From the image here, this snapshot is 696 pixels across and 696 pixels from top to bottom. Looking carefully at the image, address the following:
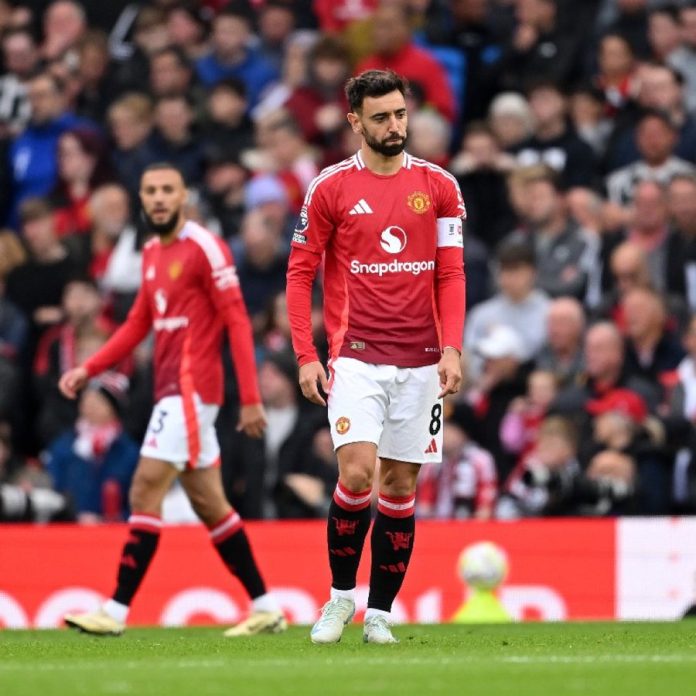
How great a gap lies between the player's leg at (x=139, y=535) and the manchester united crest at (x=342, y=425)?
2133 millimetres

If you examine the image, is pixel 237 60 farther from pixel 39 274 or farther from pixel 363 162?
pixel 363 162

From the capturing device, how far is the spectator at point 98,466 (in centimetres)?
1473

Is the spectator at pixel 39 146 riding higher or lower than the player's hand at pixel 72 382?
higher

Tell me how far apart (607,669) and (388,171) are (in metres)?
2.65

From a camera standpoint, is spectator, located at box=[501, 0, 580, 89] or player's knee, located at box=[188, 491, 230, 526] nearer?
player's knee, located at box=[188, 491, 230, 526]

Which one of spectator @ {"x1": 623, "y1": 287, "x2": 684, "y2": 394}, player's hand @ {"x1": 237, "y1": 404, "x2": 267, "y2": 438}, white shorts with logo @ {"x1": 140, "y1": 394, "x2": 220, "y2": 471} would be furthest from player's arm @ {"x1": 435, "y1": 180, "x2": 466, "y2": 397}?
spectator @ {"x1": 623, "y1": 287, "x2": 684, "y2": 394}

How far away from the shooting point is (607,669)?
7.82 meters

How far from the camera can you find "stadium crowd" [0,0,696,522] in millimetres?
14336

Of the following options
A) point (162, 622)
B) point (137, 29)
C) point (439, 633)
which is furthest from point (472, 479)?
point (137, 29)

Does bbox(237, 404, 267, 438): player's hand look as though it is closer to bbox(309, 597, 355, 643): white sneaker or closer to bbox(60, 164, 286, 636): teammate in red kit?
bbox(60, 164, 286, 636): teammate in red kit

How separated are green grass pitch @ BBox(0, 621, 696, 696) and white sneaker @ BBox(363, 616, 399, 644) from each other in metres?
0.06

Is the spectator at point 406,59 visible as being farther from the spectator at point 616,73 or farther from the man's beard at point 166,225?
the man's beard at point 166,225

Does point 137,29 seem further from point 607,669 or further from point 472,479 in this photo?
point 607,669

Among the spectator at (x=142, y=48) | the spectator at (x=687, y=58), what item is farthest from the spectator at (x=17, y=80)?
the spectator at (x=687, y=58)
